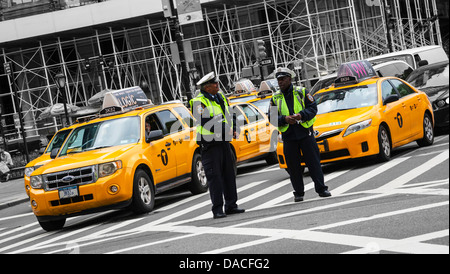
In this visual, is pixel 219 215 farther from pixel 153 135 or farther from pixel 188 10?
pixel 188 10

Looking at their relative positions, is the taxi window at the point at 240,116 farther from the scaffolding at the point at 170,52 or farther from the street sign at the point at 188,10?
the scaffolding at the point at 170,52

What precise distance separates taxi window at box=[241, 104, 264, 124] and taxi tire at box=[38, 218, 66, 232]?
5949 millimetres

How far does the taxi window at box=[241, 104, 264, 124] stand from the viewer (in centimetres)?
1686

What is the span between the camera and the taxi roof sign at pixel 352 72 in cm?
1429

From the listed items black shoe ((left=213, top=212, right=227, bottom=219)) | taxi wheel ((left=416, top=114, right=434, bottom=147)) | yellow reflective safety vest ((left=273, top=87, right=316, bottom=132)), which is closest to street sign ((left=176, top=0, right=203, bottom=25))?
taxi wheel ((left=416, top=114, right=434, bottom=147))

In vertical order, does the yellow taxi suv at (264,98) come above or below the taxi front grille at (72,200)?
above

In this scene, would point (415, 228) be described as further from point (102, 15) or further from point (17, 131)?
point (17, 131)

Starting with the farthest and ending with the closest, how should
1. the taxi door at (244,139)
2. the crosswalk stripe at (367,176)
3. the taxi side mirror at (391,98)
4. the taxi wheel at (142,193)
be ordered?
the taxi door at (244,139) → the taxi side mirror at (391,98) → the taxi wheel at (142,193) → the crosswalk stripe at (367,176)

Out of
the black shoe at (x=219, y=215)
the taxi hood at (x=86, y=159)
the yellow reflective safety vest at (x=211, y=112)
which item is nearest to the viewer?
the yellow reflective safety vest at (x=211, y=112)

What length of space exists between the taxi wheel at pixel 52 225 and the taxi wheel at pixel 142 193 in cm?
131

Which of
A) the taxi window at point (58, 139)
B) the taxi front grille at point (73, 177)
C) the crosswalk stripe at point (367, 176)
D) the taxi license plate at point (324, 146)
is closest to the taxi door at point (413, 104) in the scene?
the crosswalk stripe at point (367, 176)

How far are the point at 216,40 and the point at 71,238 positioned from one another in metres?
36.5

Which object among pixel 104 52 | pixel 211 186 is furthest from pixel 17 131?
pixel 211 186
